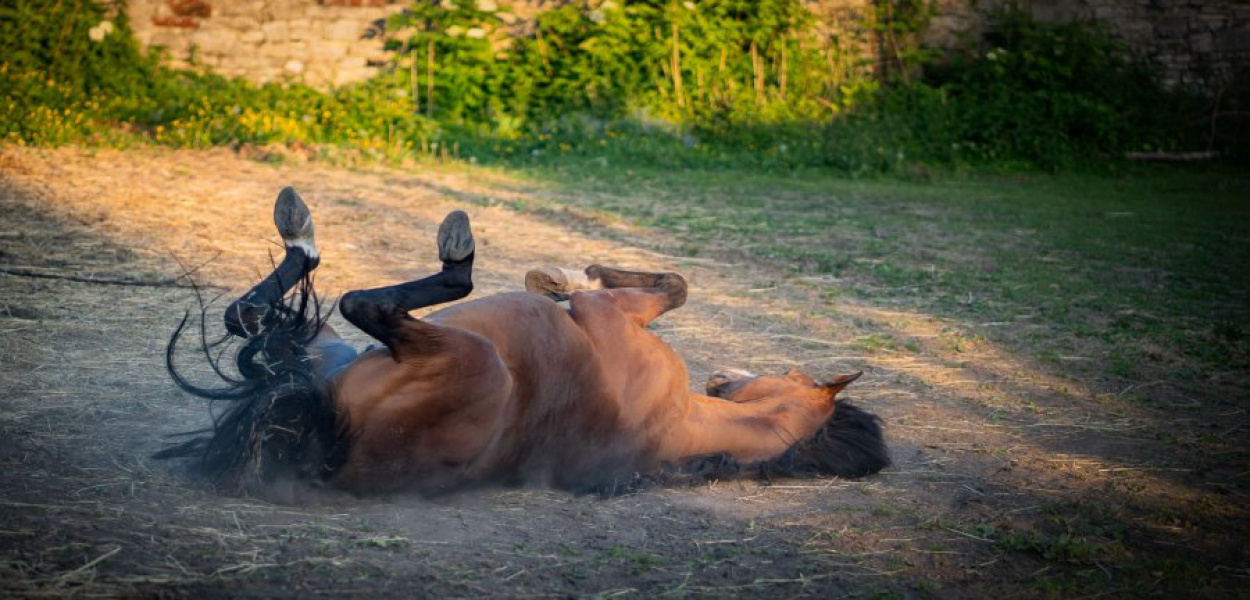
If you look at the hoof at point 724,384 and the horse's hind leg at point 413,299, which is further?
the hoof at point 724,384

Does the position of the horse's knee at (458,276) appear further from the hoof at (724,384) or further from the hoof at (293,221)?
the hoof at (724,384)

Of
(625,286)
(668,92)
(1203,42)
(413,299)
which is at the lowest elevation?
(625,286)

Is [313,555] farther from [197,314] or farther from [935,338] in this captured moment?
[935,338]

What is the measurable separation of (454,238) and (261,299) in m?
0.71

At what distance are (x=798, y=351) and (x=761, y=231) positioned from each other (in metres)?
3.21

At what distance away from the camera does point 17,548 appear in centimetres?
252

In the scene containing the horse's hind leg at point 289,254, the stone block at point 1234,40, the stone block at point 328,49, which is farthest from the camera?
the stone block at point 1234,40

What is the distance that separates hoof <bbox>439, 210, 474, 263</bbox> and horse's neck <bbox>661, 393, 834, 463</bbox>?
3.05 feet

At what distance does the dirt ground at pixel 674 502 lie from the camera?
8.78 feet

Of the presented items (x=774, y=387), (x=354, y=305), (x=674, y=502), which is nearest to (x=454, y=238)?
(x=354, y=305)

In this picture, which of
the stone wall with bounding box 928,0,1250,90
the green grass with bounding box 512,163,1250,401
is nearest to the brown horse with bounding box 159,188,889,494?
the green grass with bounding box 512,163,1250,401

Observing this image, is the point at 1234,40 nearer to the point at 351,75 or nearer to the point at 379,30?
the point at 379,30

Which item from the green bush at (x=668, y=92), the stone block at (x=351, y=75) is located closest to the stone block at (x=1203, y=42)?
the green bush at (x=668, y=92)

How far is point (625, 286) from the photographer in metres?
4.00
